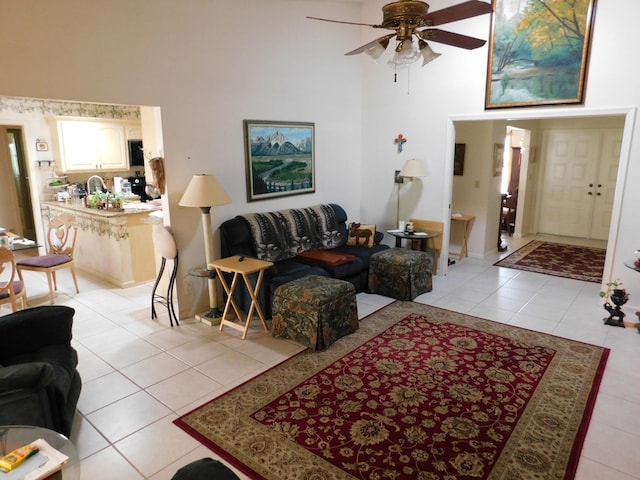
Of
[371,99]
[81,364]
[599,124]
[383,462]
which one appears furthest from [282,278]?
[599,124]

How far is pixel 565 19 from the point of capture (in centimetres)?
440

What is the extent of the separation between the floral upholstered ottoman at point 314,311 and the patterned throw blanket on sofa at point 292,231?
31.6 inches

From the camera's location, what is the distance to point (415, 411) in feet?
9.04

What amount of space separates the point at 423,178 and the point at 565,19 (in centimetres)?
232

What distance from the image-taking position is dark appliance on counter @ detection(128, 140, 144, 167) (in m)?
7.02

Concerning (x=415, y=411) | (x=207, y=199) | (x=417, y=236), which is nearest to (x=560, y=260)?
(x=417, y=236)

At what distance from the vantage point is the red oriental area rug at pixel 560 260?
5.84 meters

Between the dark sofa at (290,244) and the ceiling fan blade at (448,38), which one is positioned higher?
the ceiling fan blade at (448,38)

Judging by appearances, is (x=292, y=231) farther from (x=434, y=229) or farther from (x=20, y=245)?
(x=20, y=245)

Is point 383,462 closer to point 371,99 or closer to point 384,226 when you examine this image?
point 384,226

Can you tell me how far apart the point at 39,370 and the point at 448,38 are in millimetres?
3217

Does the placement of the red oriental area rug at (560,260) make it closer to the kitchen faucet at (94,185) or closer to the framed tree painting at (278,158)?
the framed tree painting at (278,158)

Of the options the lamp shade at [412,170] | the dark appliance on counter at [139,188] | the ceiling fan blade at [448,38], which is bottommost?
the dark appliance on counter at [139,188]

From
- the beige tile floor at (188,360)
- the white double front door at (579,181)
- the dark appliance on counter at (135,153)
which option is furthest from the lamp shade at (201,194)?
the white double front door at (579,181)
